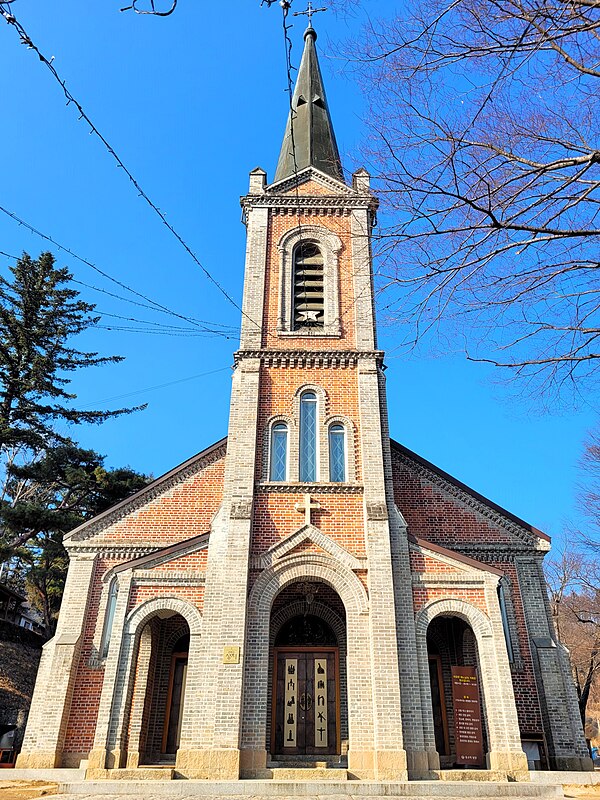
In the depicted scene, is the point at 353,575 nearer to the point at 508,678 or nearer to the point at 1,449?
the point at 508,678

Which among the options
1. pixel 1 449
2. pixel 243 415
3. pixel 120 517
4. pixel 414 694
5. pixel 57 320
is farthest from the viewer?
pixel 57 320

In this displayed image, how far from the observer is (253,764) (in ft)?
38.8

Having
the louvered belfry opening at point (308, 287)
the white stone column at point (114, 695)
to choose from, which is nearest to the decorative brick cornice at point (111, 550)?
the white stone column at point (114, 695)

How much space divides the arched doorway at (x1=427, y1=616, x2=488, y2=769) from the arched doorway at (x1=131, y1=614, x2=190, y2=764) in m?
6.11

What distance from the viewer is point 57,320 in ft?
89.2

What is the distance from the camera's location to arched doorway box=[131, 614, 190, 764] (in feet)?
46.6

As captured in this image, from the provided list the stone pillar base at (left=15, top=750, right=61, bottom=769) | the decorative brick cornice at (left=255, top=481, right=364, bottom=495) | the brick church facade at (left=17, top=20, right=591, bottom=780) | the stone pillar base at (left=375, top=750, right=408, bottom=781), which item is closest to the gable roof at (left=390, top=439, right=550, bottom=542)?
the brick church facade at (left=17, top=20, right=591, bottom=780)

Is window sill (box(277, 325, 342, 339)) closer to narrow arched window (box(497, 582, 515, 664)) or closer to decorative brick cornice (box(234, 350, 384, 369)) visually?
decorative brick cornice (box(234, 350, 384, 369))

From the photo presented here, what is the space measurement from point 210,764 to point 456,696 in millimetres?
5267

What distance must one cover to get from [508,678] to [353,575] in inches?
147

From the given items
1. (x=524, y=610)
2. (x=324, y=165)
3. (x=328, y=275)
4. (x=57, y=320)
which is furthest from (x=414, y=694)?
(x=57, y=320)

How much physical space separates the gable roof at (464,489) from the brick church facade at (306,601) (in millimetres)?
43

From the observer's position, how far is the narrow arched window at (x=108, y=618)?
50.3 feet

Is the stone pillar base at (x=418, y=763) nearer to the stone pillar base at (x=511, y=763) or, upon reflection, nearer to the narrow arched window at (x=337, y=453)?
the stone pillar base at (x=511, y=763)
